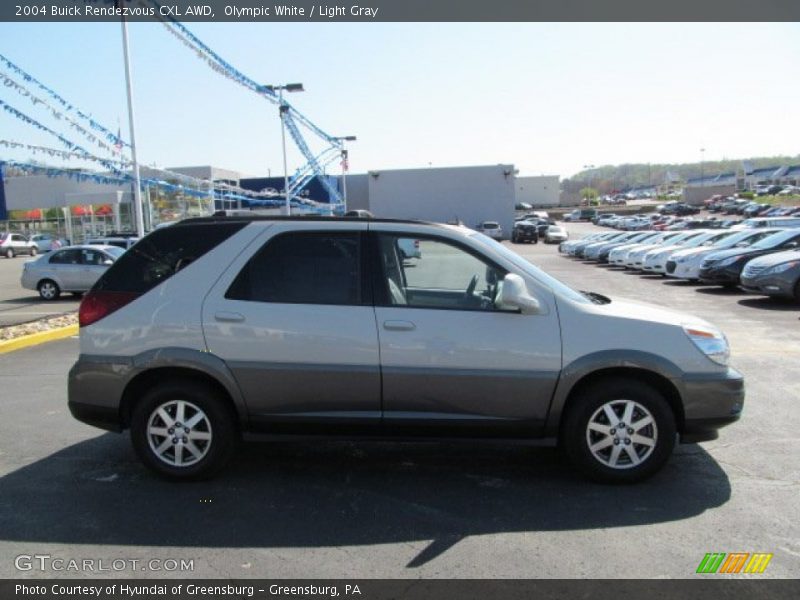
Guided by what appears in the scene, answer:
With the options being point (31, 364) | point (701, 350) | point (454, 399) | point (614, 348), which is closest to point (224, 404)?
point (454, 399)

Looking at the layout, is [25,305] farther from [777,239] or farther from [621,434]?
[777,239]

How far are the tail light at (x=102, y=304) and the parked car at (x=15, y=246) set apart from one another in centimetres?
4715

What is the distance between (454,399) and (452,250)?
3.39 feet

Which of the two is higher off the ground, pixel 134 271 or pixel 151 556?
pixel 134 271

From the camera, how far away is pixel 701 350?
14.5 feet

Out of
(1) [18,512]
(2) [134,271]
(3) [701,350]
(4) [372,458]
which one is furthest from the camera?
(4) [372,458]

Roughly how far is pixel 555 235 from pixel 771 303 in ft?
110

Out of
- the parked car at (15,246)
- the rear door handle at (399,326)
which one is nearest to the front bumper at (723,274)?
the rear door handle at (399,326)

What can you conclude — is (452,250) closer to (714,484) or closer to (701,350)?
(701,350)

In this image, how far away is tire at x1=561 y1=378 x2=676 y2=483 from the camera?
4359mm

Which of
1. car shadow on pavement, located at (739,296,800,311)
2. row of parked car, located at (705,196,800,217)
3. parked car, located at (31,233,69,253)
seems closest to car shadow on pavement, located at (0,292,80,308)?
car shadow on pavement, located at (739,296,800,311)
